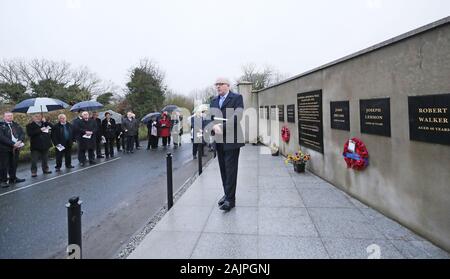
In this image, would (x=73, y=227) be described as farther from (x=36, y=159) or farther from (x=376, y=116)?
(x=36, y=159)

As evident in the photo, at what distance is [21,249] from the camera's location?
11.3ft

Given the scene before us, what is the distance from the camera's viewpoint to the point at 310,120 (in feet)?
22.0

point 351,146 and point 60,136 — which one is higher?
point 60,136

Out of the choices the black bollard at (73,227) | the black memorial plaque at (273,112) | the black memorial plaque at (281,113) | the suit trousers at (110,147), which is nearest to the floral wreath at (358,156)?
the black bollard at (73,227)

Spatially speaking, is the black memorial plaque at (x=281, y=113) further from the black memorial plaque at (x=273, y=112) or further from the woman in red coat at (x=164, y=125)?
the woman in red coat at (x=164, y=125)

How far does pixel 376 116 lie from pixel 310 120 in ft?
8.98

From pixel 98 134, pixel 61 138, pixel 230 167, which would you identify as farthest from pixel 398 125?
pixel 98 134

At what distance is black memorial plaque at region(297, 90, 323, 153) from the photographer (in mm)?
6133

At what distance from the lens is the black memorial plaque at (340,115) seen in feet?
16.0

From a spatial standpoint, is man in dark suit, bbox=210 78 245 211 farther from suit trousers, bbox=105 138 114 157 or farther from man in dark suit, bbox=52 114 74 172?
suit trousers, bbox=105 138 114 157

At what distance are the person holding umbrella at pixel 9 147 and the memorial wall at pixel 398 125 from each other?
7.89 m
